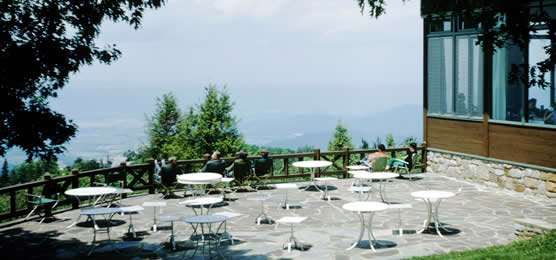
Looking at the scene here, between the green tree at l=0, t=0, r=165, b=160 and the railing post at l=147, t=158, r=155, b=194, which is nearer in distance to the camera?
the green tree at l=0, t=0, r=165, b=160

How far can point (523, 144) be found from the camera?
39.6ft

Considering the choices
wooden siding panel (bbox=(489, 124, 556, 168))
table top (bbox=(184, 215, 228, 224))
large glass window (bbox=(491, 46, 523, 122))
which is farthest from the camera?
large glass window (bbox=(491, 46, 523, 122))

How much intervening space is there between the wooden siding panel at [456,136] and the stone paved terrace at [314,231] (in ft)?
4.97

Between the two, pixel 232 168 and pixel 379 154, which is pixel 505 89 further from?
pixel 232 168

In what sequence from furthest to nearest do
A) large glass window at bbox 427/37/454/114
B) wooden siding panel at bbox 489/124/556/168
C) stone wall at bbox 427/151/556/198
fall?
large glass window at bbox 427/37/454/114
stone wall at bbox 427/151/556/198
wooden siding panel at bbox 489/124/556/168

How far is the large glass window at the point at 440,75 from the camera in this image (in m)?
14.9

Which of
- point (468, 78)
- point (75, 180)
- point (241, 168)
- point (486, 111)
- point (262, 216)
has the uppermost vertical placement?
point (468, 78)

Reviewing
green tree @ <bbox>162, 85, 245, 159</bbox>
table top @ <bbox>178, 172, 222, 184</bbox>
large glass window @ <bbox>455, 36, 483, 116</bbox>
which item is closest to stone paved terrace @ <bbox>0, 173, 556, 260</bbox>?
table top @ <bbox>178, 172, 222, 184</bbox>

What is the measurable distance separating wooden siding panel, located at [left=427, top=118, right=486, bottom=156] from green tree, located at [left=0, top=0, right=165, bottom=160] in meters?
10.0

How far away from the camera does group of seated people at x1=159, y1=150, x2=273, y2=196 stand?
12492 millimetres

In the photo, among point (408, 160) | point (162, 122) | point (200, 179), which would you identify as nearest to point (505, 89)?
point (408, 160)

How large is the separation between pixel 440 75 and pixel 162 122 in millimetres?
27707

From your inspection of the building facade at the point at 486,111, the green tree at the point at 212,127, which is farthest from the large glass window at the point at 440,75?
the green tree at the point at 212,127

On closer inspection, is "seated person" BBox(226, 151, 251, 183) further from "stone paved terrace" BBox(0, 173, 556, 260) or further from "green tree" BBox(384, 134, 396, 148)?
"green tree" BBox(384, 134, 396, 148)
